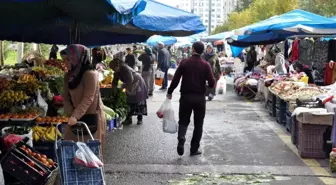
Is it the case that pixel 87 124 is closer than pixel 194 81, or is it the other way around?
pixel 87 124

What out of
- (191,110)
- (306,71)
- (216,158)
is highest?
(306,71)

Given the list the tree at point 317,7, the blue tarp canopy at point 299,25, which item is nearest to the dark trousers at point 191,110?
the blue tarp canopy at point 299,25

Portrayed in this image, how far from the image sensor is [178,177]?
7.00 m

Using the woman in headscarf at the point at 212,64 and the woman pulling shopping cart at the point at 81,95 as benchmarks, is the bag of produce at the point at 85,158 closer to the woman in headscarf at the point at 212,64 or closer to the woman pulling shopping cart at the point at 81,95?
the woman pulling shopping cart at the point at 81,95

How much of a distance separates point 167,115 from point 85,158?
355 centimetres

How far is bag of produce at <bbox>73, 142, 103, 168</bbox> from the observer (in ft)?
15.5

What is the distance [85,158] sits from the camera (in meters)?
4.75

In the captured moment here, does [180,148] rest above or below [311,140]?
below

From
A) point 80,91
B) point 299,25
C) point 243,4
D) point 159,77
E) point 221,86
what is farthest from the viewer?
point 243,4

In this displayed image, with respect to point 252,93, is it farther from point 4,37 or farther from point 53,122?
point 53,122

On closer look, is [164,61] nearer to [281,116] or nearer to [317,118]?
[281,116]

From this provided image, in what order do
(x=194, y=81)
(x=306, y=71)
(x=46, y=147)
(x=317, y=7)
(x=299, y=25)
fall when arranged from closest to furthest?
(x=46, y=147), (x=194, y=81), (x=299, y=25), (x=306, y=71), (x=317, y=7)

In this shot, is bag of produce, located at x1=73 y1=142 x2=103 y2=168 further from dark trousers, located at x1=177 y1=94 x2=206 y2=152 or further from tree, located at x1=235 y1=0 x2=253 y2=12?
tree, located at x1=235 y1=0 x2=253 y2=12

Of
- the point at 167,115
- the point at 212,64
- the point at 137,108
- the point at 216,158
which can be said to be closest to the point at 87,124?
the point at 167,115
